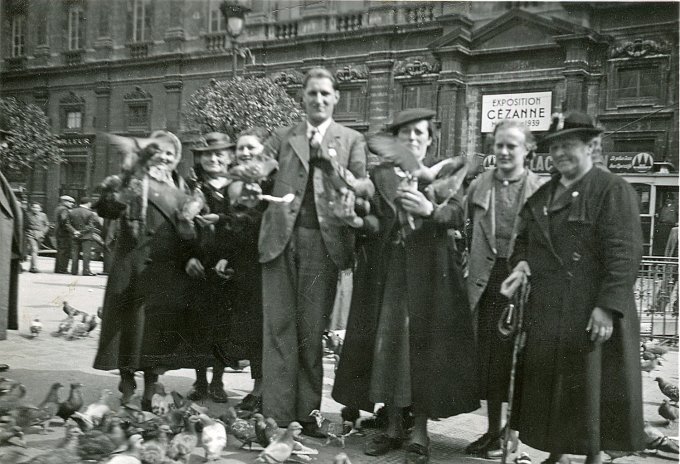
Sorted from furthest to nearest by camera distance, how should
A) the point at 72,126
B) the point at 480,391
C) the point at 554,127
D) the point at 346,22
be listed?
the point at 72,126, the point at 346,22, the point at 480,391, the point at 554,127

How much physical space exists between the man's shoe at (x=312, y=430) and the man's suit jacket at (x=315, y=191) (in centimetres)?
99

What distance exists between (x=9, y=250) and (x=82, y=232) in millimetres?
807

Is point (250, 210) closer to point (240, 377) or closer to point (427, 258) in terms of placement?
point (427, 258)

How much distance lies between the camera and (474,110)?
→ 161 inches

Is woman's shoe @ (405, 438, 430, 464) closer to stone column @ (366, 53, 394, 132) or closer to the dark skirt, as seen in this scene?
the dark skirt

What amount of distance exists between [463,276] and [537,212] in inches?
23.5

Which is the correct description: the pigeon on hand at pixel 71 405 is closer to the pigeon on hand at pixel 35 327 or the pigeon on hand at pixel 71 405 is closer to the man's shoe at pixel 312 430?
the man's shoe at pixel 312 430

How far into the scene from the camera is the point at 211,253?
425 centimetres

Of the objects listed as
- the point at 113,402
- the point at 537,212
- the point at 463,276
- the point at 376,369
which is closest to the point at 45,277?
the point at 113,402

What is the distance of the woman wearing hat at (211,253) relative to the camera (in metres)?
4.20

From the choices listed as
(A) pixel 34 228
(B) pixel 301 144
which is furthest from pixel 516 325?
(A) pixel 34 228

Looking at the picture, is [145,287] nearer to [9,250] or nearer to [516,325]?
[9,250]

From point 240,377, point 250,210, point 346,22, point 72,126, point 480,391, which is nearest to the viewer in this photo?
point 480,391

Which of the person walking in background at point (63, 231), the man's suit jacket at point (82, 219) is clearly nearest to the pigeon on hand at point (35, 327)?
the person walking in background at point (63, 231)
